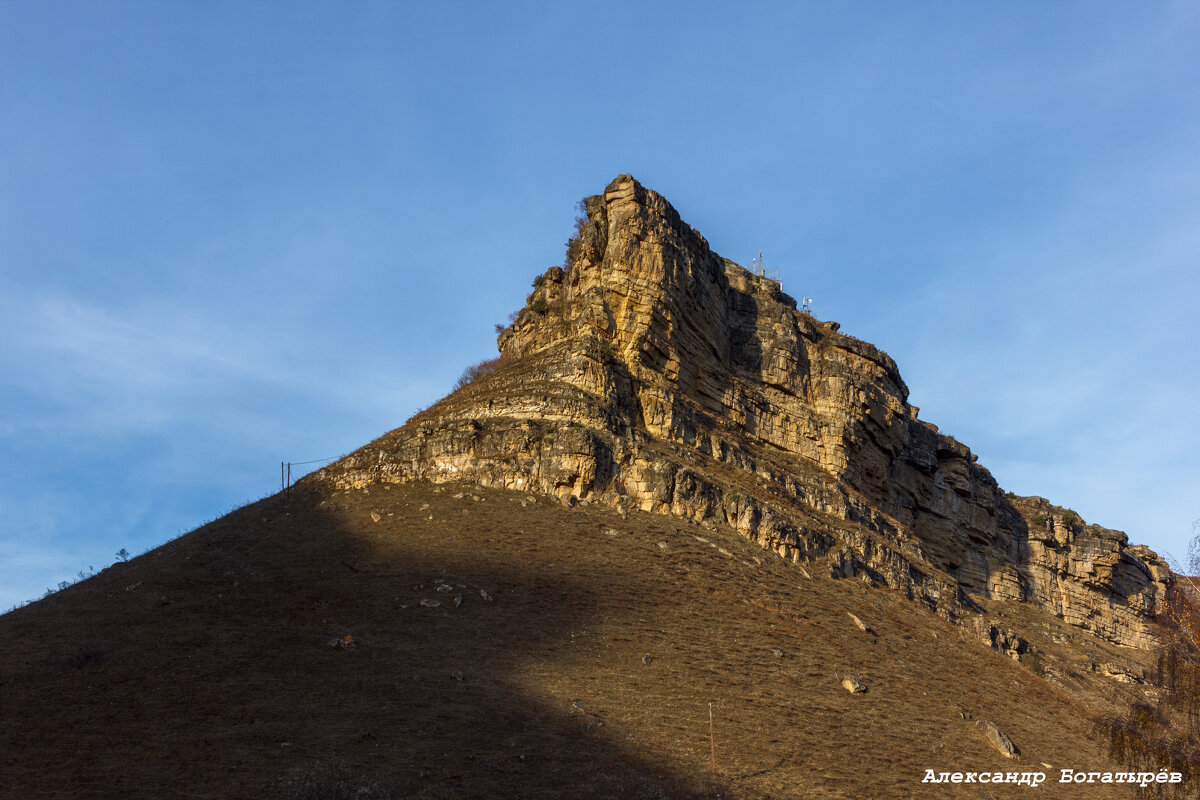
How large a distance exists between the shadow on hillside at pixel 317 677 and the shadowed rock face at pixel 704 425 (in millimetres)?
5786

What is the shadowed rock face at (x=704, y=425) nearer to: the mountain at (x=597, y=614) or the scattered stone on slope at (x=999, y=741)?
the mountain at (x=597, y=614)

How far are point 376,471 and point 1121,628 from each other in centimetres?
4933

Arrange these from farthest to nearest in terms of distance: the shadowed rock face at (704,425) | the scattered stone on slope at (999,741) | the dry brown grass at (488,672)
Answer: the shadowed rock face at (704,425)
the scattered stone on slope at (999,741)
the dry brown grass at (488,672)

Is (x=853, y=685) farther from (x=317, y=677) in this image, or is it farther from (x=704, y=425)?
(x=704, y=425)

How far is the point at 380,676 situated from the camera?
948 inches

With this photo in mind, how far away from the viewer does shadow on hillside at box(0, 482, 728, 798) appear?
62.8 ft

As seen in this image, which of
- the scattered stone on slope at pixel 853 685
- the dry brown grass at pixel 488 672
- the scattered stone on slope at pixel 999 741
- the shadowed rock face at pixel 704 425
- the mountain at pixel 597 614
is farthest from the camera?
the shadowed rock face at pixel 704 425

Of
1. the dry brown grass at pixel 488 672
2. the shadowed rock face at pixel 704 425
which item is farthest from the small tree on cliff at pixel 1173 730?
the shadowed rock face at pixel 704 425

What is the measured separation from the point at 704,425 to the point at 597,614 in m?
15.6

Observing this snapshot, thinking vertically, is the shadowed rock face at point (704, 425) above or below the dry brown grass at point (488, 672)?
above

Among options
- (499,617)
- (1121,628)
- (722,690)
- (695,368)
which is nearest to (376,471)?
(499,617)

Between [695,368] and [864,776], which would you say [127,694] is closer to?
[864,776]

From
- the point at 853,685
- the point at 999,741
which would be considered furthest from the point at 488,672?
the point at 999,741

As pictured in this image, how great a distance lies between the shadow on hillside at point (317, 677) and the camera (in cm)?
1914
